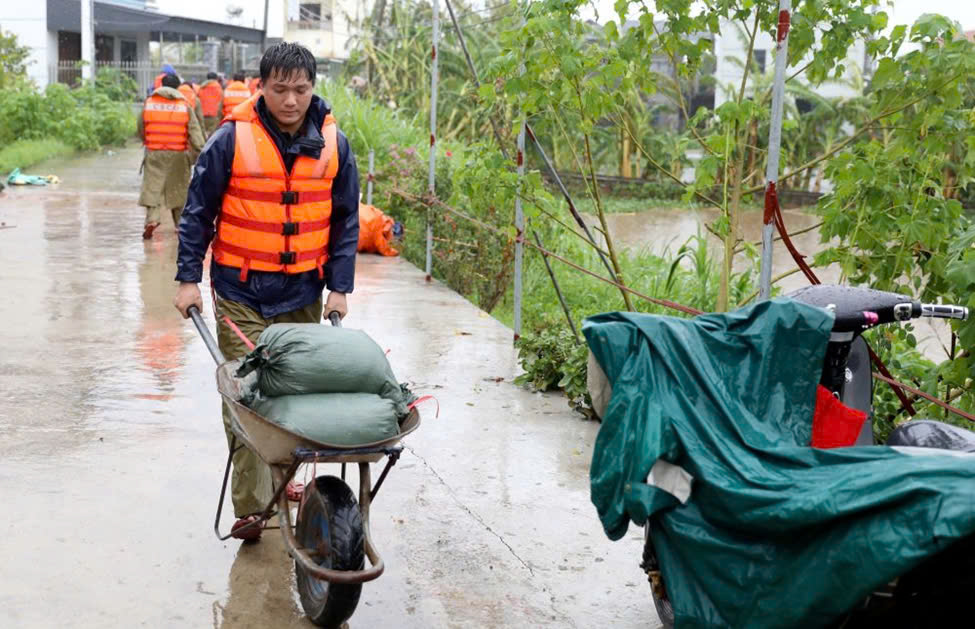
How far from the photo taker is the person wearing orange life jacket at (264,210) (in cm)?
481

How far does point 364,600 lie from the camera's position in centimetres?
446

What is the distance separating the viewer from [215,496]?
544 cm

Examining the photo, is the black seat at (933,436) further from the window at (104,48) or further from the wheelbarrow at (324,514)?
the window at (104,48)

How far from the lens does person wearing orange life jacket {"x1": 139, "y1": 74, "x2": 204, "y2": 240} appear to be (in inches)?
535

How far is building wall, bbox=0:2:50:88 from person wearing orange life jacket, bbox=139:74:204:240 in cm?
2528

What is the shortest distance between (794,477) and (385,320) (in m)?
6.60

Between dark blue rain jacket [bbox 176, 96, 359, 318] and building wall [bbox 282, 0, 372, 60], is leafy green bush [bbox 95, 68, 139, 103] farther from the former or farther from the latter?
dark blue rain jacket [bbox 176, 96, 359, 318]

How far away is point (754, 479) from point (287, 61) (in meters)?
2.56

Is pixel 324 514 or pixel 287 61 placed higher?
pixel 287 61

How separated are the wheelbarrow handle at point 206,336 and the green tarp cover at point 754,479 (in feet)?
5.28

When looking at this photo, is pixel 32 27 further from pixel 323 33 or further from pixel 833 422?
→ pixel 833 422

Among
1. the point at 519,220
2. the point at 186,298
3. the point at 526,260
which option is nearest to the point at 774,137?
the point at 186,298

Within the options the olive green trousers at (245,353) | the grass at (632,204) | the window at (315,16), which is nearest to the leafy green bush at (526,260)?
the olive green trousers at (245,353)

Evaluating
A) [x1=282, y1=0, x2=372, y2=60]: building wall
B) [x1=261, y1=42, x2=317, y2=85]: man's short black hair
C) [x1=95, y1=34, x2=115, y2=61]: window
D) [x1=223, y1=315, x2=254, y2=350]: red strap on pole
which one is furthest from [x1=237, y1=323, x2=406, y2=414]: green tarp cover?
[x1=282, y1=0, x2=372, y2=60]: building wall
